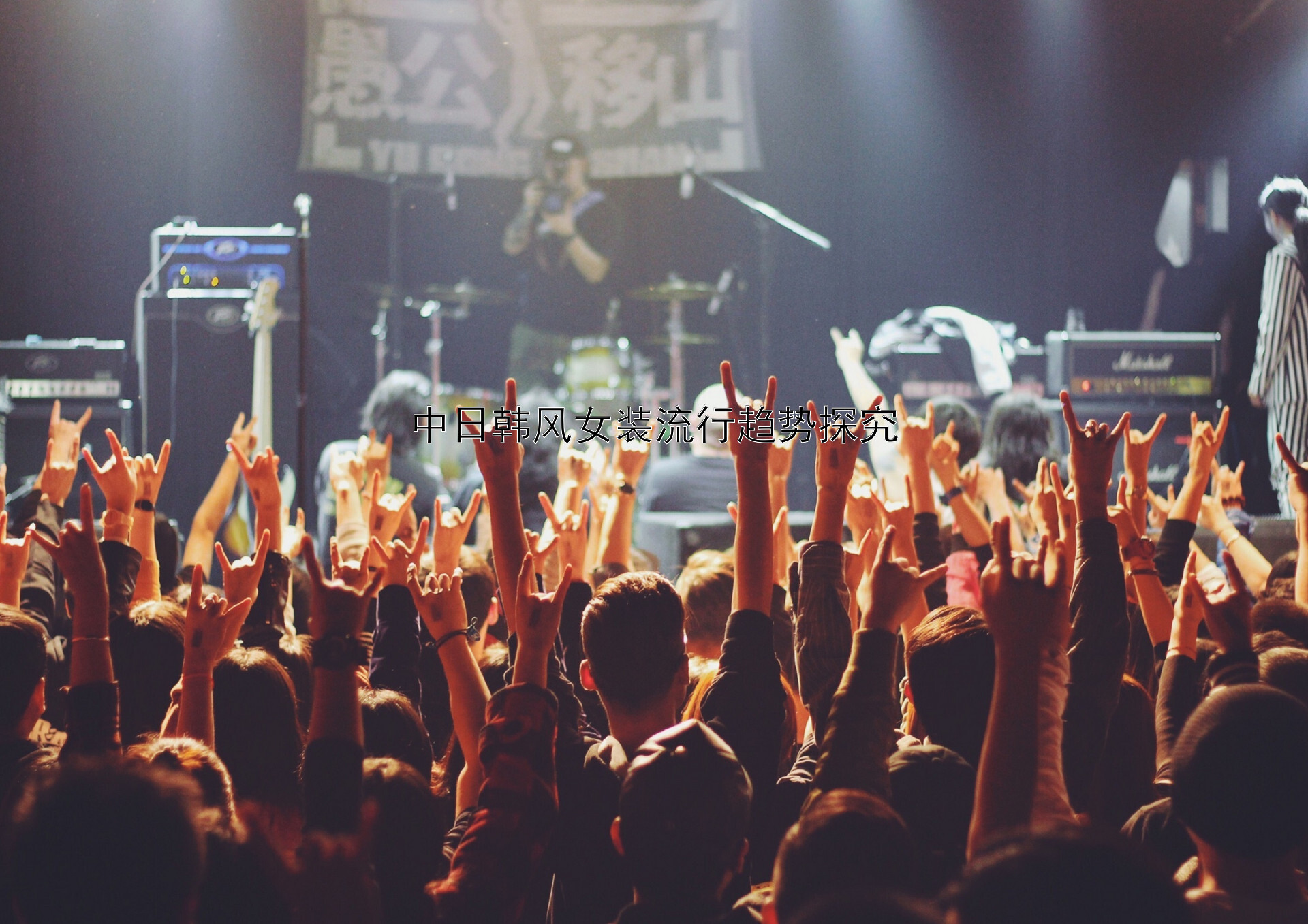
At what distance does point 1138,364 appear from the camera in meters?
7.41

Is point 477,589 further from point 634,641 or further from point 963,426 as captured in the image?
point 963,426

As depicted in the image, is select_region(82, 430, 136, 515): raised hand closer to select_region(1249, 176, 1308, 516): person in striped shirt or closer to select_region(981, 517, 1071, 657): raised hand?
select_region(981, 517, 1071, 657): raised hand

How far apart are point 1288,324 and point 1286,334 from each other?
0.06 metres

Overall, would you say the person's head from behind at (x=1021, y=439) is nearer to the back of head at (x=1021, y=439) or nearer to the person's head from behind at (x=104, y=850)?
the back of head at (x=1021, y=439)

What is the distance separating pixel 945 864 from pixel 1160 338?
6.90 meters

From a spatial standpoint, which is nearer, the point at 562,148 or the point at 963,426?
the point at 963,426

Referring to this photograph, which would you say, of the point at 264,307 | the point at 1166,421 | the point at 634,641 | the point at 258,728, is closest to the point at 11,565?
the point at 258,728

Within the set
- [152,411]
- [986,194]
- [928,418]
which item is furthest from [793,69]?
[928,418]

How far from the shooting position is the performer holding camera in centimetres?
916

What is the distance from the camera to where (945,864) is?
1.46 m

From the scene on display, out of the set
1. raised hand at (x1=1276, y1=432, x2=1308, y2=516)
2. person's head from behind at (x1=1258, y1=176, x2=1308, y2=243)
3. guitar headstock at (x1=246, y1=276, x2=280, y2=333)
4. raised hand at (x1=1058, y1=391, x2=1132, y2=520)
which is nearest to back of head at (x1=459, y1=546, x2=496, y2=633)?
raised hand at (x1=1058, y1=391, x2=1132, y2=520)

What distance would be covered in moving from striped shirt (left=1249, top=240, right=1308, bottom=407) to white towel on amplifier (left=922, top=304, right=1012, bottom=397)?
6.47 ft

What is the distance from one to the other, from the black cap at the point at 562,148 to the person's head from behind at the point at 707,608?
6.90 metres

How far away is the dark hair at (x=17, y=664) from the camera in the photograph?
182 cm
